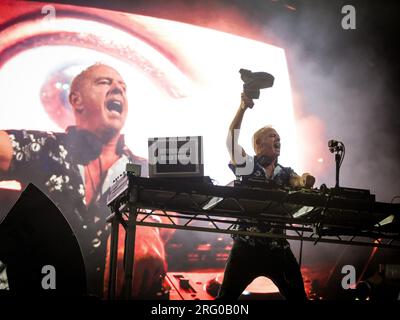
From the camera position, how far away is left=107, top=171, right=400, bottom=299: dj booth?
4.13 m

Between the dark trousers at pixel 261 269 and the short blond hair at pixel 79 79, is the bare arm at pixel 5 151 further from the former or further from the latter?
the dark trousers at pixel 261 269

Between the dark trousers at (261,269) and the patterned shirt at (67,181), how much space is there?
209 cm

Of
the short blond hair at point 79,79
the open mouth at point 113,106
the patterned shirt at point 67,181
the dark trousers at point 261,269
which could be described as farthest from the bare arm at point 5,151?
the dark trousers at point 261,269

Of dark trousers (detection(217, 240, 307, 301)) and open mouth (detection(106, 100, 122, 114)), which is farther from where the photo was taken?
open mouth (detection(106, 100, 122, 114))

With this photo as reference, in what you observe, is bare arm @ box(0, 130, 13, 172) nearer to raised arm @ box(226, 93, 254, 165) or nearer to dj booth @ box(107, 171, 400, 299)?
dj booth @ box(107, 171, 400, 299)

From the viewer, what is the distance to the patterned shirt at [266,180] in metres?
4.54

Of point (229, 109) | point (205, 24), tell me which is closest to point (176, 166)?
point (229, 109)

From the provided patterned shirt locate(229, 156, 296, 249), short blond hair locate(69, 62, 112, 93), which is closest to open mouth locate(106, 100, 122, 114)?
short blond hair locate(69, 62, 112, 93)

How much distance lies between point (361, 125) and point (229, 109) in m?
2.27

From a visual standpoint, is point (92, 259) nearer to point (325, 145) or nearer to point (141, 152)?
point (141, 152)

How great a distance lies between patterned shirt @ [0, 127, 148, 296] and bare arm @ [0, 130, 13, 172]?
40 millimetres

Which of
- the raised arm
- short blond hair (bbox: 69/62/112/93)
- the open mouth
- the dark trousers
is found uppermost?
short blond hair (bbox: 69/62/112/93)

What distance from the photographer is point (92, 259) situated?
5949 mm

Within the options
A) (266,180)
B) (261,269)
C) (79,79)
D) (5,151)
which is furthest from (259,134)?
(5,151)
